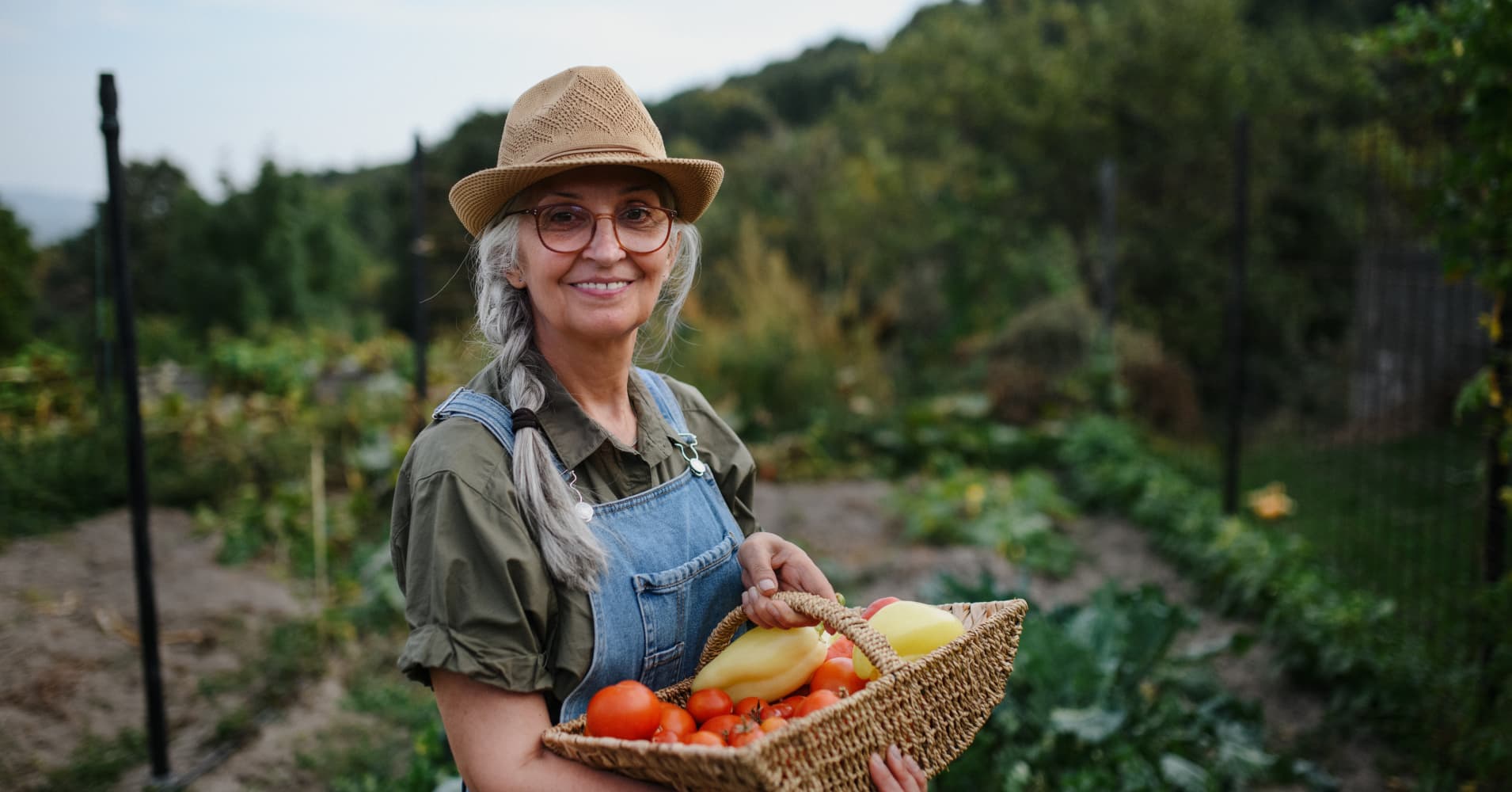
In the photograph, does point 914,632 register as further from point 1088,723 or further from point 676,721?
point 1088,723

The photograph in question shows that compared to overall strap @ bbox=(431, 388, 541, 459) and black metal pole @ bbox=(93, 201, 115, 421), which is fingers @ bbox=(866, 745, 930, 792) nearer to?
overall strap @ bbox=(431, 388, 541, 459)

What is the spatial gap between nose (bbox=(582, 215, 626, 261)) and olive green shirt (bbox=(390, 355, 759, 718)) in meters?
0.23

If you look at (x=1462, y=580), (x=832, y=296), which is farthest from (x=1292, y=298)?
(x=1462, y=580)

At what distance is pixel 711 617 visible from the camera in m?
1.82

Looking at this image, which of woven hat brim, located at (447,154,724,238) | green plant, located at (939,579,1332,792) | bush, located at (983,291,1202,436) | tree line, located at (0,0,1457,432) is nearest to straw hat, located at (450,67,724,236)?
woven hat brim, located at (447,154,724,238)

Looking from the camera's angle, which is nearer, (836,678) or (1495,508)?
(836,678)

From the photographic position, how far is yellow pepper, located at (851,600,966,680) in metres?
1.66

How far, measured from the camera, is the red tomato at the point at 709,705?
154 centimetres

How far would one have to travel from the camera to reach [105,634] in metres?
4.44

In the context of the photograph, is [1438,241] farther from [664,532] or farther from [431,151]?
[431,151]

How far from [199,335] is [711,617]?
39.5ft

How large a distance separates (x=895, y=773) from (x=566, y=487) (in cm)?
66

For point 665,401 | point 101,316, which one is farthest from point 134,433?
point 665,401

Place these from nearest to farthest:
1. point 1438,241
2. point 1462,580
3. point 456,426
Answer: point 456,426
point 1438,241
point 1462,580
